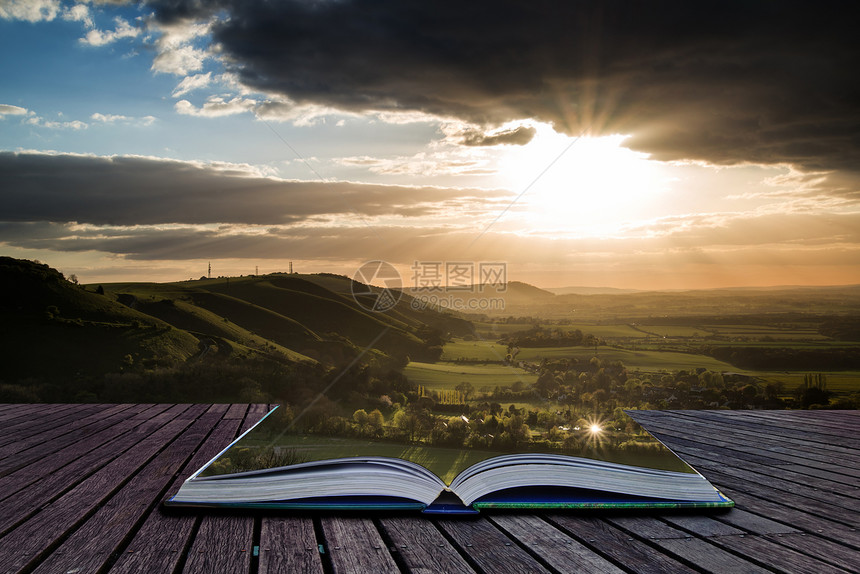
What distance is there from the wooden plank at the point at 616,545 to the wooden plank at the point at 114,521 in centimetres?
193

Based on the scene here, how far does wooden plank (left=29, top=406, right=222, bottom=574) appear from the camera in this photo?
2180 mm

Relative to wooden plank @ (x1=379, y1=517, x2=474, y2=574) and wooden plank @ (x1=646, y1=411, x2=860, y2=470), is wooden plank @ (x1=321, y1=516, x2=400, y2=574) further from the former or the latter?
wooden plank @ (x1=646, y1=411, x2=860, y2=470)

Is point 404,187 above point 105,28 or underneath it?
underneath

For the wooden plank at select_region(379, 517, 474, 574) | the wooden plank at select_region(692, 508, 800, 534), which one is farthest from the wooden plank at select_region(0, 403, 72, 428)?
the wooden plank at select_region(692, 508, 800, 534)

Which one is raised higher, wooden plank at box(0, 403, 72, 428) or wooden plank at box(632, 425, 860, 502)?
wooden plank at box(632, 425, 860, 502)

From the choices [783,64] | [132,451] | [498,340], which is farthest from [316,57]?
Result: [783,64]

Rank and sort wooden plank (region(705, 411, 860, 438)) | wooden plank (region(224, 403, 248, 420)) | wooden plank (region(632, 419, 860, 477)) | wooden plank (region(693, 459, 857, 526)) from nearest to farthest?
wooden plank (region(693, 459, 857, 526))
wooden plank (region(632, 419, 860, 477))
wooden plank (region(705, 411, 860, 438))
wooden plank (region(224, 403, 248, 420))

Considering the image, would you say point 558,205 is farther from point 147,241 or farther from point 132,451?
point 147,241

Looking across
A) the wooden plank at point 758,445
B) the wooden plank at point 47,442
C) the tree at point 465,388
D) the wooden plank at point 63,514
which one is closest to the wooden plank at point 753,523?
the wooden plank at point 758,445

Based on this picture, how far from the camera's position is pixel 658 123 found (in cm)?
1246

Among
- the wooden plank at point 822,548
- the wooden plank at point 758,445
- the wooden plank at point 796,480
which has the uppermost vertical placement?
the wooden plank at point 822,548

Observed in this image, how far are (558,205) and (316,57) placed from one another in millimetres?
5546

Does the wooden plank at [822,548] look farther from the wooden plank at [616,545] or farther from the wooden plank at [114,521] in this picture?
the wooden plank at [114,521]

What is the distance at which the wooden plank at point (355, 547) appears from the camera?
2105mm
